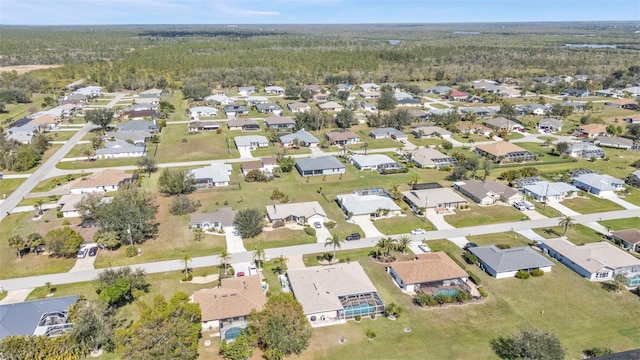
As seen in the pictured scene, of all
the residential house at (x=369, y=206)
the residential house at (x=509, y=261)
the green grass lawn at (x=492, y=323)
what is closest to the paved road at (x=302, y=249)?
the residential house at (x=369, y=206)

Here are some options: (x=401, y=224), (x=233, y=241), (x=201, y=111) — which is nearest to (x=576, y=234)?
(x=401, y=224)

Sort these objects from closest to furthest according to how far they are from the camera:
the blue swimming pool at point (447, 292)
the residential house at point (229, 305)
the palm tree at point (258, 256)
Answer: the residential house at point (229, 305) → the blue swimming pool at point (447, 292) → the palm tree at point (258, 256)

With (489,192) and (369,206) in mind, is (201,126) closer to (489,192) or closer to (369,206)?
(369,206)

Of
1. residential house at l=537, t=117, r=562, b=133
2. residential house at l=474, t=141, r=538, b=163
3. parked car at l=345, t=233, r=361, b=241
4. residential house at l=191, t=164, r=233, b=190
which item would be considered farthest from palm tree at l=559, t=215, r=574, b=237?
residential house at l=537, t=117, r=562, b=133

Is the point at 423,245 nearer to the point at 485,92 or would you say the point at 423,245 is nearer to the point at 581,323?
the point at 581,323

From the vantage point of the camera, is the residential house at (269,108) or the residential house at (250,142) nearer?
the residential house at (250,142)

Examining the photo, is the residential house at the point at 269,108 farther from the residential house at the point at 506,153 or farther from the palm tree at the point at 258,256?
the palm tree at the point at 258,256
